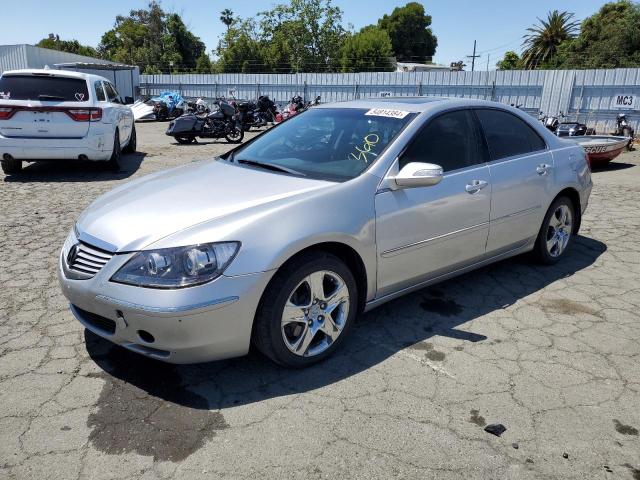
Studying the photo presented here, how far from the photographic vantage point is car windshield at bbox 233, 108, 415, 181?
344cm

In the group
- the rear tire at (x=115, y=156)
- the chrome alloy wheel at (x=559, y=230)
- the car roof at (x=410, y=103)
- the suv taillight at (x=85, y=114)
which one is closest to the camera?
the car roof at (x=410, y=103)

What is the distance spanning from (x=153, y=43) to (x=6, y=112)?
64.0 m

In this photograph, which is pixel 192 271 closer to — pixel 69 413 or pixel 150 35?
pixel 69 413

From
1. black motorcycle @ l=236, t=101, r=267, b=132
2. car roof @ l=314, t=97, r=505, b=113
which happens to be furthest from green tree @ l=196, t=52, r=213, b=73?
car roof @ l=314, t=97, r=505, b=113

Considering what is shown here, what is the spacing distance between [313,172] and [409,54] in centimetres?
8540

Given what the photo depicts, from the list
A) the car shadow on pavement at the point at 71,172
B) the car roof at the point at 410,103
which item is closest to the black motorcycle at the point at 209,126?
the car shadow on pavement at the point at 71,172

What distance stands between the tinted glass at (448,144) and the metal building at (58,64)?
2430cm

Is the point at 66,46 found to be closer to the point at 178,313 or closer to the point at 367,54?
the point at 367,54

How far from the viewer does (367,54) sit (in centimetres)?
5094

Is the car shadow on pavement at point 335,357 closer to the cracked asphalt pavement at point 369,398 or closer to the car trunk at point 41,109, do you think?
the cracked asphalt pavement at point 369,398

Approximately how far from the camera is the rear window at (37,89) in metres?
7.88

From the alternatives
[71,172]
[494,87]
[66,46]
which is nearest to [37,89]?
[71,172]

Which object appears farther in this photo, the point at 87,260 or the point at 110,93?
the point at 110,93

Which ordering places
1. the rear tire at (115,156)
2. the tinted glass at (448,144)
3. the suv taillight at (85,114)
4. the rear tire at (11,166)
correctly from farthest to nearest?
1. the rear tire at (115,156)
2. the rear tire at (11,166)
3. the suv taillight at (85,114)
4. the tinted glass at (448,144)
